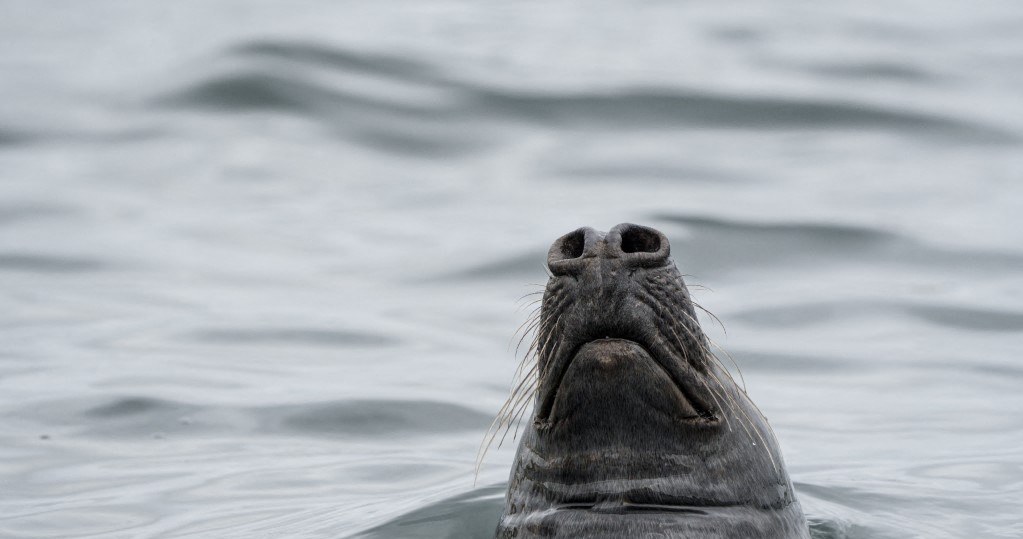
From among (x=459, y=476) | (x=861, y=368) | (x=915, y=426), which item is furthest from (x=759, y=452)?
(x=861, y=368)

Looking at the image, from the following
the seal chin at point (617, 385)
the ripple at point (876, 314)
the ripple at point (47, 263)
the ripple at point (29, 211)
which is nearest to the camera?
the seal chin at point (617, 385)

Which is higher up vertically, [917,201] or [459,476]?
[917,201]

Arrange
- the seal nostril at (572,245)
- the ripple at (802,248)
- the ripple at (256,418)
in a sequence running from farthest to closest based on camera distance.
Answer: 1. the ripple at (802,248)
2. the ripple at (256,418)
3. the seal nostril at (572,245)

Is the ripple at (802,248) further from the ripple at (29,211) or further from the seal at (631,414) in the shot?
the seal at (631,414)

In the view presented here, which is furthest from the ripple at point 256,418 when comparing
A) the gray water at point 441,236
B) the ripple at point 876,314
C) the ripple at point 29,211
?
the ripple at point 29,211

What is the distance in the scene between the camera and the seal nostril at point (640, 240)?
15.9 feet

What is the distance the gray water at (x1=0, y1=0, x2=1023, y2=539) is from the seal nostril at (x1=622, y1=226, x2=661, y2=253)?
1.87 m

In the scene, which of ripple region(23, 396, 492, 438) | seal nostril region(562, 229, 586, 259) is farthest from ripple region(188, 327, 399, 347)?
seal nostril region(562, 229, 586, 259)

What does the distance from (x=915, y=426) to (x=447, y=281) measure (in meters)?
3.80

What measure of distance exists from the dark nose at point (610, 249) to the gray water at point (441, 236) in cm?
188

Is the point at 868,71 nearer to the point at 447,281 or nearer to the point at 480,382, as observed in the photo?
the point at 447,281

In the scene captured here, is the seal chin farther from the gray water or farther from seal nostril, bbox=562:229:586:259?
the gray water

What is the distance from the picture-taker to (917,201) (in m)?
12.8

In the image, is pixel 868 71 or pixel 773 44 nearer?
pixel 868 71
